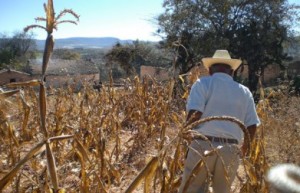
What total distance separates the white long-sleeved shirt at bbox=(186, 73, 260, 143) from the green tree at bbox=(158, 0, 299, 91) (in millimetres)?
17413

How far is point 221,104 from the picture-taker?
290 cm

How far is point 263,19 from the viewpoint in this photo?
21594 mm

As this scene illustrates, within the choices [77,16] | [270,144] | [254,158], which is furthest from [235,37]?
[77,16]

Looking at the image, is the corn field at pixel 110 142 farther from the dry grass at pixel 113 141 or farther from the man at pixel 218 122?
the man at pixel 218 122

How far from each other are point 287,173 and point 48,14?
0.70 metres

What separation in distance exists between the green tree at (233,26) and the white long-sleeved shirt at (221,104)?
57.1ft

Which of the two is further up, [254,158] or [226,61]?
[226,61]

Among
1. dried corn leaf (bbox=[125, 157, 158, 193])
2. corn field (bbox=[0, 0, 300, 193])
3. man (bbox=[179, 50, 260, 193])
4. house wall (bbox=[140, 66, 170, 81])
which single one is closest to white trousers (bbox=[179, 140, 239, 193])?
man (bbox=[179, 50, 260, 193])

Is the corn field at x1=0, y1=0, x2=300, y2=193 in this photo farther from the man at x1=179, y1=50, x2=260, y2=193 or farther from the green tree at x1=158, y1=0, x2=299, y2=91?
the green tree at x1=158, y1=0, x2=299, y2=91

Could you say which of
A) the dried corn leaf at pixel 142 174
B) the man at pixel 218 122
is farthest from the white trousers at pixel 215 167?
the dried corn leaf at pixel 142 174

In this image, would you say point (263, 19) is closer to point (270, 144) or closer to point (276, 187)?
point (270, 144)

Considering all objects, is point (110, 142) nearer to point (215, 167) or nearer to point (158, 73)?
point (215, 167)

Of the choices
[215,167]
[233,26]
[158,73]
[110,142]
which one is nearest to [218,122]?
[215,167]

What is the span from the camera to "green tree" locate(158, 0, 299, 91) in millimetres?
20703
